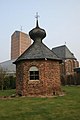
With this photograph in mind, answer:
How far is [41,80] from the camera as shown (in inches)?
823

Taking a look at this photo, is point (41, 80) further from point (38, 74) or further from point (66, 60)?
point (66, 60)

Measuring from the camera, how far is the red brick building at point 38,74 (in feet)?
68.5

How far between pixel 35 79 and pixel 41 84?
2.81ft

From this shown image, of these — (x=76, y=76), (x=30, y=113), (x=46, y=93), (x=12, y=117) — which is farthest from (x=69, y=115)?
(x=76, y=76)

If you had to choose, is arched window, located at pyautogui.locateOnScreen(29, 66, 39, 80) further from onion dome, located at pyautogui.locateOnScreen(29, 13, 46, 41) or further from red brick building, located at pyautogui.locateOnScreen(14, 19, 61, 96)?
onion dome, located at pyautogui.locateOnScreen(29, 13, 46, 41)

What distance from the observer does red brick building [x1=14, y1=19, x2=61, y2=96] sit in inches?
822

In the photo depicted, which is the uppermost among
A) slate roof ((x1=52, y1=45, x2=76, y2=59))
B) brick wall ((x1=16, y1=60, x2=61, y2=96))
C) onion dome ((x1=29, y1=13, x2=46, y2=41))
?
slate roof ((x1=52, y1=45, x2=76, y2=59))

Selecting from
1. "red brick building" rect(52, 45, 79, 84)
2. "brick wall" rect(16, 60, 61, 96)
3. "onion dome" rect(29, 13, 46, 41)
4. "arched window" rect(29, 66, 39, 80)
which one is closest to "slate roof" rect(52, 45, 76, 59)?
"red brick building" rect(52, 45, 79, 84)

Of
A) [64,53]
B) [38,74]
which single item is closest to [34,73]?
[38,74]

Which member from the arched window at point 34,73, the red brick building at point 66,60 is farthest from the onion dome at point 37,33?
the red brick building at point 66,60

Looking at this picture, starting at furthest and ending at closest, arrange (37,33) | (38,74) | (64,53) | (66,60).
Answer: (64,53), (66,60), (37,33), (38,74)

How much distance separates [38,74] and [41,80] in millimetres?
712

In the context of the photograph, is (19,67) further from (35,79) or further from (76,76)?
(76,76)

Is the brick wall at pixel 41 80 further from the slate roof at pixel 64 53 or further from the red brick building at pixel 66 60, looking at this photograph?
the slate roof at pixel 64 53
